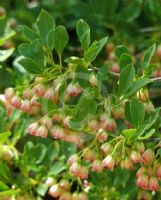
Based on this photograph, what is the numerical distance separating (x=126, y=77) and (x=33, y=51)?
308mm

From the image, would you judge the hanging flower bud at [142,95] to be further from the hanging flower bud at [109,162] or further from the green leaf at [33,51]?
the green leaf at [33,51]

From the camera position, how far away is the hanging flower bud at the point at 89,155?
78.3 inches

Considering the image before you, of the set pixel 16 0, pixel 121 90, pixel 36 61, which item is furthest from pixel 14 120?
pixel 16 0

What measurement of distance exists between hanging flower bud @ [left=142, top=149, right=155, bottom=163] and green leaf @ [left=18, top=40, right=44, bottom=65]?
43 centimetres

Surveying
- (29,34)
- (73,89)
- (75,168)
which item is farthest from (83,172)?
(29,34)

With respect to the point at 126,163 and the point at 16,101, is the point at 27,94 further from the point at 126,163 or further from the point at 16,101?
the point at 126,163

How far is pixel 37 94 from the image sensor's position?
205 cm

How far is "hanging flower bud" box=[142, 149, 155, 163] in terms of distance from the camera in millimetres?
1883

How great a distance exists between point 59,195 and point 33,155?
223 millimetres

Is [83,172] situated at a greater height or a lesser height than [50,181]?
greater

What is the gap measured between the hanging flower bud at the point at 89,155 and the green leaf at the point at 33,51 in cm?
30

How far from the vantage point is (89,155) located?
199 cm

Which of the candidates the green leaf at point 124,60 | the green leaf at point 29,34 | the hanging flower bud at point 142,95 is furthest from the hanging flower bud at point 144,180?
the green leaf at point 29,34

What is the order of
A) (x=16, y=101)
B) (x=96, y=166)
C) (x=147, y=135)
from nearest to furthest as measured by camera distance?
1. (x=147, y=135)
2. (x=96, y=166)
3. (x=16, y=101)
